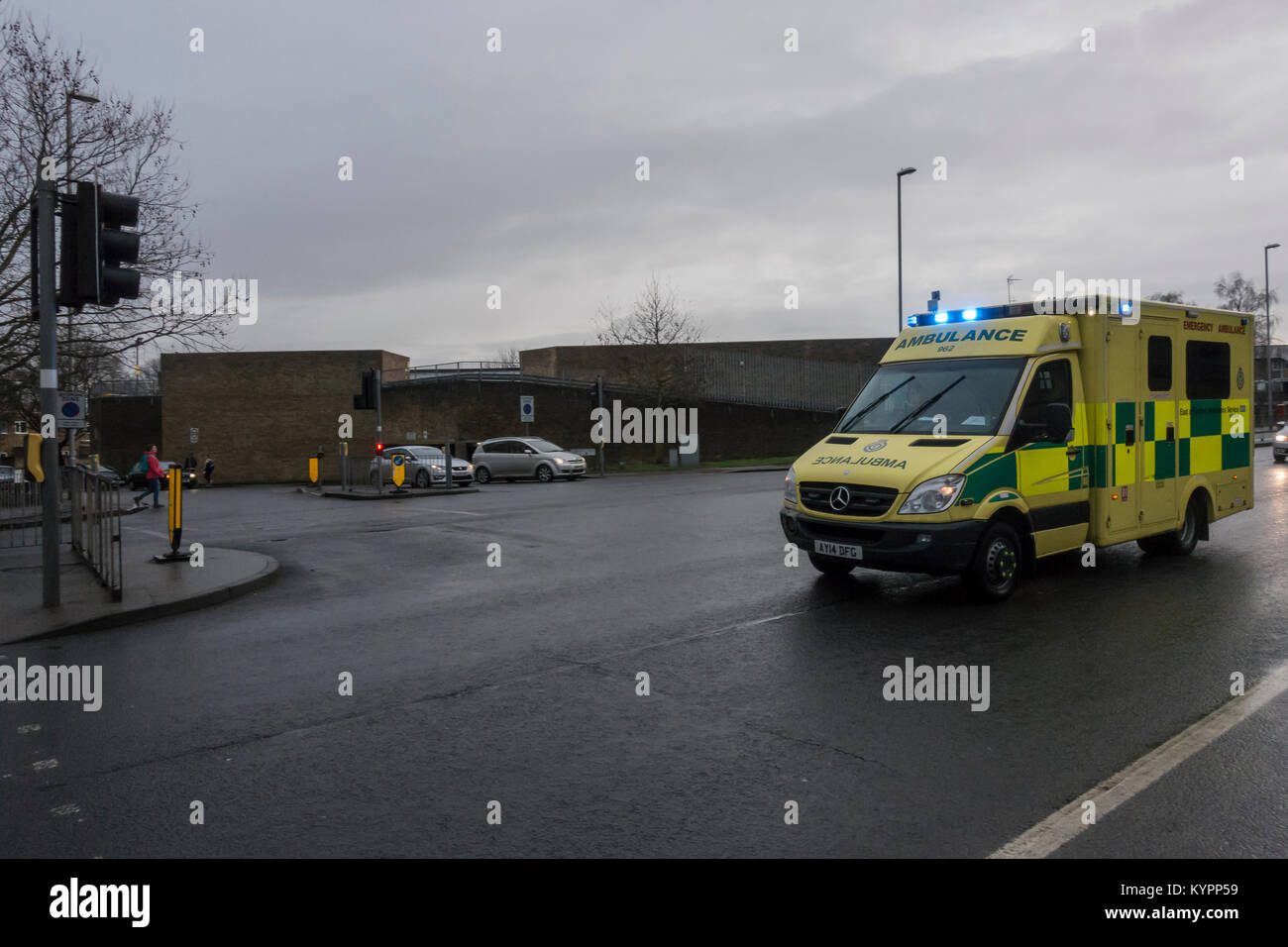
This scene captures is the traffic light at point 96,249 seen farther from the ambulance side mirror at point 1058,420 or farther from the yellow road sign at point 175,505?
the ambulance side mirror at point 1058,420

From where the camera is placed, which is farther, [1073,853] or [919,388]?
[919,388]

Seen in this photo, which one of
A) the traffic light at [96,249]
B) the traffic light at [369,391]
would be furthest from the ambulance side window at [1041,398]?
the traffic light at [369,391]

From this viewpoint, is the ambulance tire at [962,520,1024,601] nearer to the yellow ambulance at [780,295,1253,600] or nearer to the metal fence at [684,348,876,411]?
the yellow ambulance at [780,295,1253,600]

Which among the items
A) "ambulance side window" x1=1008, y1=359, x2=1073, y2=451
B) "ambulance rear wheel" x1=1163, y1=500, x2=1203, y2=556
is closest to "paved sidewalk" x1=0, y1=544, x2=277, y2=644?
"ambulance side window" x1=1008, y1=359, x2=1073, y2=451

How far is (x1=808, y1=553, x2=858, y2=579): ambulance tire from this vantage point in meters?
9.33

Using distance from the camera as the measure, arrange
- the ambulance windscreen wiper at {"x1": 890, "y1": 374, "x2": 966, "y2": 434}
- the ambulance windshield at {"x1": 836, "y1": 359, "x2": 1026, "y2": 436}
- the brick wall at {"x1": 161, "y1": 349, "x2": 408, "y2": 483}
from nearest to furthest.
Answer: the ambulance windshield at {"x1": 836, "y1": 359, "x2": 1026, "y2": 436} < the ambulance windscreen wiper at {"x1": 890, "y1": 374, "x2": 966, "y2": 434} < the brick wall at {"x1": 161, "y1": 349, "x2": 408, "y2": 483}

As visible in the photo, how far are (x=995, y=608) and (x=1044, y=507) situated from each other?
4.02ft

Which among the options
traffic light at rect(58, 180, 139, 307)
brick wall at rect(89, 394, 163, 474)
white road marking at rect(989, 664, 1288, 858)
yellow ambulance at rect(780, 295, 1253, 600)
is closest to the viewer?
white road marking at rect(989, 664, 1288, 858)

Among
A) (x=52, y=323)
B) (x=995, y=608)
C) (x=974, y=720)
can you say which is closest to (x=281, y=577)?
(x=52, y=323)

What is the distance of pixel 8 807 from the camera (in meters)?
4.34

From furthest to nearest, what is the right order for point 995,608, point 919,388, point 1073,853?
1. point 919,388
2. point 995,608
3. point 1073,853

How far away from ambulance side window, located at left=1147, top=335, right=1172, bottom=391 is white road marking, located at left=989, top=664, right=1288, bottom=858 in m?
→ 4.78

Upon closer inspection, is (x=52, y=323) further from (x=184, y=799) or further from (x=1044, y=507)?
(x=1044, y=507)

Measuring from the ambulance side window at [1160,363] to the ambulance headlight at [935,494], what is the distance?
343 cm
